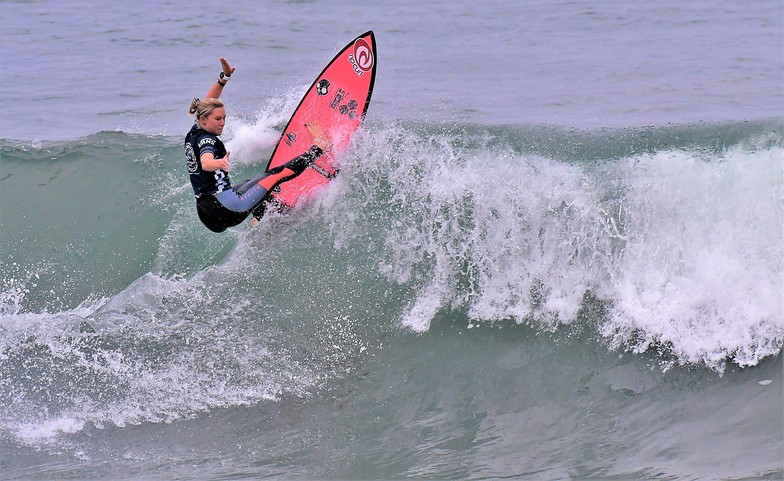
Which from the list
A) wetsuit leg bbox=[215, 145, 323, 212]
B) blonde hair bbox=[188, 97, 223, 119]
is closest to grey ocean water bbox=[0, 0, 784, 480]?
wetsuit leg bbox=[215, 145, 323, 212]

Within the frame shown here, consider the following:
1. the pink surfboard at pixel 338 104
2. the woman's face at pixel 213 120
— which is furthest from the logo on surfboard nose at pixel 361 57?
the woman's face at pixel 213 120

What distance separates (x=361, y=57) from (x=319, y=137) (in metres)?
0.81

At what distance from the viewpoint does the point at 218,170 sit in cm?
661

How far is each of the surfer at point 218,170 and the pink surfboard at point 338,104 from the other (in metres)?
0.21

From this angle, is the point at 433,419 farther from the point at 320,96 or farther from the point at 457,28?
the point at 457,28

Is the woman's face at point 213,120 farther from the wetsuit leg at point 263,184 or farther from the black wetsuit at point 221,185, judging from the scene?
the wetsuit leg at point 263,184

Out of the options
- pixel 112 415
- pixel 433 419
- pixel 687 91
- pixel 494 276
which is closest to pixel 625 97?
pixel 687 91

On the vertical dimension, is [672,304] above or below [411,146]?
below

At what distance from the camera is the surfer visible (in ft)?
20.5

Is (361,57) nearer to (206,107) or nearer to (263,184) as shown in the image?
(263,184)

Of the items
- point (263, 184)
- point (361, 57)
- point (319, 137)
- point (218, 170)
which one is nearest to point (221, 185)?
point (218, 170)

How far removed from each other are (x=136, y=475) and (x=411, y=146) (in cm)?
350

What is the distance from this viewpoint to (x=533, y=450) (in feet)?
18.8

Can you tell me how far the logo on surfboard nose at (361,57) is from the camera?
753cm
